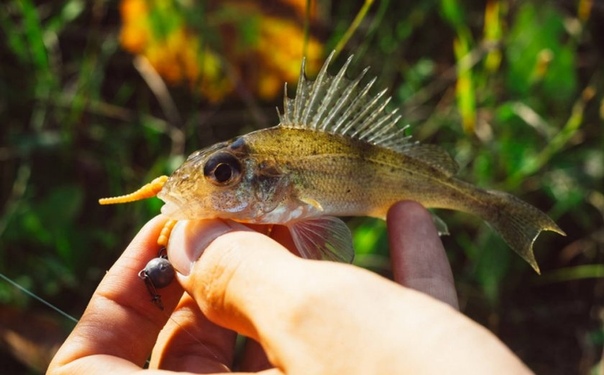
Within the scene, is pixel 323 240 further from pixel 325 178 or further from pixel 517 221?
pixel 517 221

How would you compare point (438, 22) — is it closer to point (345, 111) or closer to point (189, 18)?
point (189, 18)

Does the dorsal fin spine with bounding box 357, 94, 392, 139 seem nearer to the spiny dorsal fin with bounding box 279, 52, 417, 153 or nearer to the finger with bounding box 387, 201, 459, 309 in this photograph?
the spiny dorsal fin with bounding box 279, 52, 417, 153

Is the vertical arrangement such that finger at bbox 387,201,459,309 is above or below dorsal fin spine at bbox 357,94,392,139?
below

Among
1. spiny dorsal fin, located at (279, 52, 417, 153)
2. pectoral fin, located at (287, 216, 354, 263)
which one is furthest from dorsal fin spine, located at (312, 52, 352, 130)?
pectoral fin, located at (287, 216, 354, 263)

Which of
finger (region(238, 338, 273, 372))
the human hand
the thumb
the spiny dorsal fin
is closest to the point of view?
the human hand

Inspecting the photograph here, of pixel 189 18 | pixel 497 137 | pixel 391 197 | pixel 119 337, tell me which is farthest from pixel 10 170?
pixel 497 137

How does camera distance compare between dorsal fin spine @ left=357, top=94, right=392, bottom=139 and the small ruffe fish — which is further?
dorsal fin spine @ left=357, top=94, right=392, bottom=139
